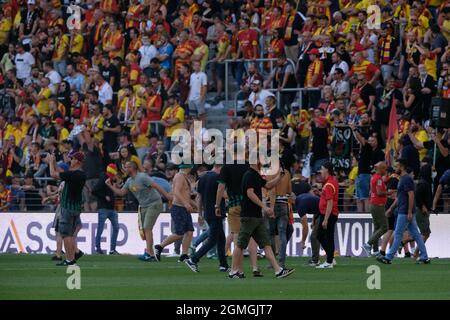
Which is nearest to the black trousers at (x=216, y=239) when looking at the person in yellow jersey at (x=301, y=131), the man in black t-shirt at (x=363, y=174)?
the man in black t-shirt at (x=363, y=174)

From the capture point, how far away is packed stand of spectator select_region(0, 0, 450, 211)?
1189 inches

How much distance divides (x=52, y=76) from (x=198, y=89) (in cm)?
559

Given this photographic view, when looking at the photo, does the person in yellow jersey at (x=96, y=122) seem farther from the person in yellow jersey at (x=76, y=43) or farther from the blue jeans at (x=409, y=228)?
the blue jeans at (x=409, y=228)

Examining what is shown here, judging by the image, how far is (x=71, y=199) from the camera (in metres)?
24.2

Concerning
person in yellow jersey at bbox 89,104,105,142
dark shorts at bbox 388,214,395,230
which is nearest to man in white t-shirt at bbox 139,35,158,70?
person in yellow jersey at bbox 89,104,105,142

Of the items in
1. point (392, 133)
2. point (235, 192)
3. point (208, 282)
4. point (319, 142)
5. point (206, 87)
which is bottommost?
point (208, 282)

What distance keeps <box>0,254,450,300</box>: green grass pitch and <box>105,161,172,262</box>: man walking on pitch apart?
749mm

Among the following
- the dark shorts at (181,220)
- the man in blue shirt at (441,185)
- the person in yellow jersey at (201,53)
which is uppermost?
the person in yellow jersey at (201,53)

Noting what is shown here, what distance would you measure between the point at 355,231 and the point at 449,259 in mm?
2574

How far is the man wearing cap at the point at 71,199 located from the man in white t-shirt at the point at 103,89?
11936 mm

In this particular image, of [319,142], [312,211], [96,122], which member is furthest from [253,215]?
[96,122]

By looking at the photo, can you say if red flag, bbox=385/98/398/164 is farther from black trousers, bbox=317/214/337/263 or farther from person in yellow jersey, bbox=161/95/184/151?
person in yellow jersey, bbox=161/95/184/151

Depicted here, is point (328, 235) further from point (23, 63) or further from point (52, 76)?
point (23, 63)

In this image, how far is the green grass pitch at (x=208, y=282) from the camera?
59.5ft
